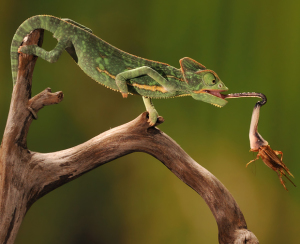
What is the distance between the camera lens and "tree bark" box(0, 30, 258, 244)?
1.36m

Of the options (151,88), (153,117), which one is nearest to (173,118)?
(153,117)

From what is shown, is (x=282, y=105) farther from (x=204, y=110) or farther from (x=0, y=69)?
(x=0, y=69)

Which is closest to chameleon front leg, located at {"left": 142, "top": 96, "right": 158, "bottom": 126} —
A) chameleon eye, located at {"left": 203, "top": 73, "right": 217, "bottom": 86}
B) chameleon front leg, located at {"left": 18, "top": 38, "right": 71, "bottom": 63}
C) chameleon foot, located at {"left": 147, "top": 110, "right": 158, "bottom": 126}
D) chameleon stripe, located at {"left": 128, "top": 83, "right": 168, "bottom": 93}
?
chameleon foot, located at {"left": 147, "top": 110, "right": 158, "bottom": 126}

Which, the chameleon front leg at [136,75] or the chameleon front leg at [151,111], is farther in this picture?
the chameleon front leg at [151,111]

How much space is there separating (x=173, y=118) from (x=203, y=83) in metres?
0.92

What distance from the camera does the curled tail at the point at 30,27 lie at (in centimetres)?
129

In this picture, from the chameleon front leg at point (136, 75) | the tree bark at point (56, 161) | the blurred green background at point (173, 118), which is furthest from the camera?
the blurred green background at point (173, 118)

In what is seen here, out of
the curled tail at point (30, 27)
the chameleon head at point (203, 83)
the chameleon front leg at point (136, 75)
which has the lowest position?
the chameleon head at point (203, 83)

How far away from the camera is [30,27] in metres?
1.32

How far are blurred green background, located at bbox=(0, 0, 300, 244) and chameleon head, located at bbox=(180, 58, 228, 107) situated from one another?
864 millimetres

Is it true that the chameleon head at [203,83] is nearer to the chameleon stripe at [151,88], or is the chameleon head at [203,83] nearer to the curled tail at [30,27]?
the chameleon stripe at [151,88]

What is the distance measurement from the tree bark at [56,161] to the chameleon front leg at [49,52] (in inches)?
1.7

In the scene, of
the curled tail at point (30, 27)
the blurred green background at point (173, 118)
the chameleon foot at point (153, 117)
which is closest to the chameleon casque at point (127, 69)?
the curled tail at point (30, 27)

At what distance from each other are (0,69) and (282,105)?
1.79 metres
